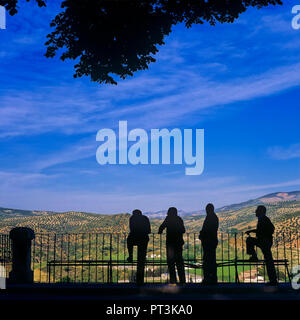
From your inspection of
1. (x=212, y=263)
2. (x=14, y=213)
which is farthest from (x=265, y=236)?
(x=14, y=213)

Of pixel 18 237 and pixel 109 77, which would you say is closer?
pixel 109 77

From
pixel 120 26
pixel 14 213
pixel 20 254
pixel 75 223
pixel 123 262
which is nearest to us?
pixel 120 26

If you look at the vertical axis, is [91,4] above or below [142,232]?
above

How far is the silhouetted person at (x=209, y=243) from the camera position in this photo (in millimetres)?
12156

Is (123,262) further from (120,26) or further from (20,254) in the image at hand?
(120,26)

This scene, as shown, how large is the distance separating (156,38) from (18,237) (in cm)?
712

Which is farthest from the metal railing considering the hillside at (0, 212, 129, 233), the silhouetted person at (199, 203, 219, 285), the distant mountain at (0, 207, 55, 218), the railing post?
the distant mountain at (0, 207, 55, 218)

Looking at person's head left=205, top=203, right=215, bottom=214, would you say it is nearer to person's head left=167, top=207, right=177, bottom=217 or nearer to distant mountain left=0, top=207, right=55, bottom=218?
person's head left=167, top=207, right=177, bottom=217

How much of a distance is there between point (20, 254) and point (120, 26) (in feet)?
24.1

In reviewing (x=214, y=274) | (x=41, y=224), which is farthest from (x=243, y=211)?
(x=214, y=274)

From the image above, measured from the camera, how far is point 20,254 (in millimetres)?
13625

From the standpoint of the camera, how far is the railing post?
44.5 ft
